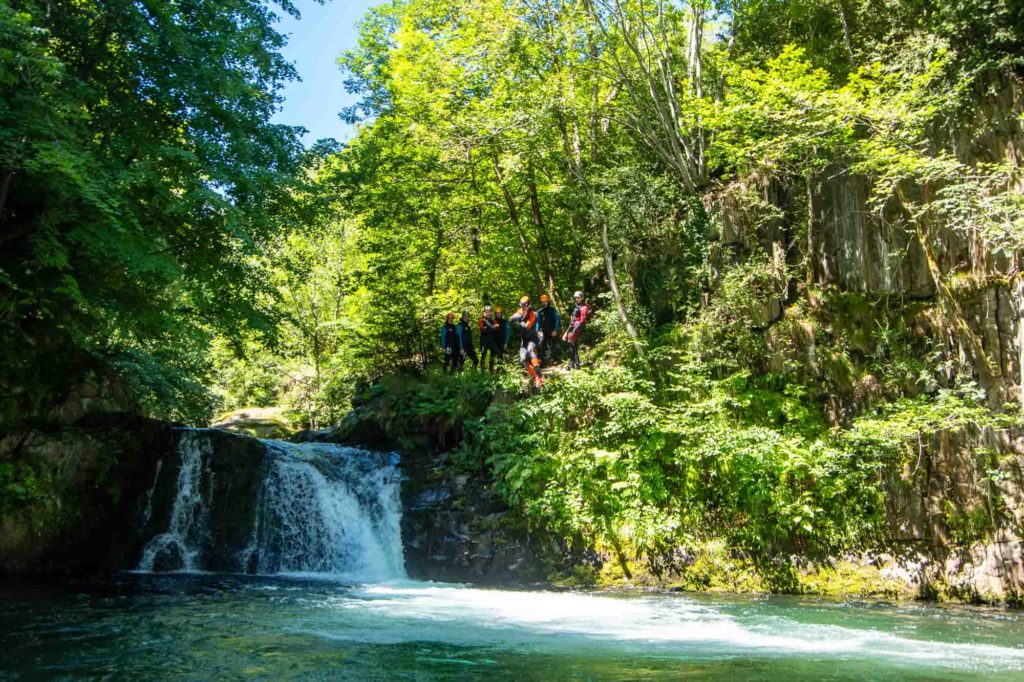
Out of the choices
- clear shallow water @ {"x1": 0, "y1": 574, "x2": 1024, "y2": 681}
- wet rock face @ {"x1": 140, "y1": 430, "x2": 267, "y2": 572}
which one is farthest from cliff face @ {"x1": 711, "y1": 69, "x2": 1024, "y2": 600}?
wet rock face @ {"x1": 140, "y1": 430, "x2": 267, "y2": 572}

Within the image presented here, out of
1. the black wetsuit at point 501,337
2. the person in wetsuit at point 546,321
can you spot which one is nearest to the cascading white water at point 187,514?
the black wetsuit at point 501,337

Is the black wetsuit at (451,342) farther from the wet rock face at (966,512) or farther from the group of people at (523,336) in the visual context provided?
the wet rock face at (966,512)

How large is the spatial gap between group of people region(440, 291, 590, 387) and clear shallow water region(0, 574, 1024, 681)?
538 cm

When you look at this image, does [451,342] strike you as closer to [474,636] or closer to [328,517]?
[328,517]

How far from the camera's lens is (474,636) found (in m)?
7.30

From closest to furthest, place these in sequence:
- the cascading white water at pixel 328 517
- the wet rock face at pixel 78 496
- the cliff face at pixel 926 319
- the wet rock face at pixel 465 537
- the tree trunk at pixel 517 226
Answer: the cliff face at pixel 926 319 < the wet rock face at pixel 78 496 < the wet rock face at pixel 465 537 < the cascading white water at pixel 328 517 < the tree trunk at pixel 517 226

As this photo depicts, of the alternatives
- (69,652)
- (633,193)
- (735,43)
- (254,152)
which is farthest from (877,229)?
(69,652)

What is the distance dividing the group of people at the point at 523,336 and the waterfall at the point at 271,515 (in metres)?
3.54

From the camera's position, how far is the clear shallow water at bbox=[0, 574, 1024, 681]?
577 cm

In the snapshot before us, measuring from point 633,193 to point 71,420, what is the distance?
12228 millimetres

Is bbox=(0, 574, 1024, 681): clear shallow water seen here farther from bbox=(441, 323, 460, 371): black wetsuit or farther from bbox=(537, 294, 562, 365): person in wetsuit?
bbox=(441, 323, 460, 371): black wetsuit

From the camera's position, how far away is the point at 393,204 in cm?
1823

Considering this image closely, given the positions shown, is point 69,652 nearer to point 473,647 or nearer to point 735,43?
point 473,647

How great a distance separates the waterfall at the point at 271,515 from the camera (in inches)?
509
